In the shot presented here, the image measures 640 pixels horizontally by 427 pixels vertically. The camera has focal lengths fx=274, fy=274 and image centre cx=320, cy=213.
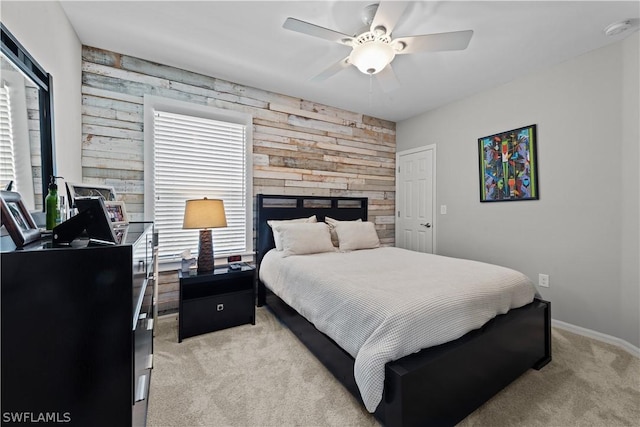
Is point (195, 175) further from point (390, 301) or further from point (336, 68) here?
point (390, 301)

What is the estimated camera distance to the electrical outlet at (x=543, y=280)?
9.29 ft

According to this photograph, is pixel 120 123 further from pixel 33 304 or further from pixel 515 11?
pixel 515 11

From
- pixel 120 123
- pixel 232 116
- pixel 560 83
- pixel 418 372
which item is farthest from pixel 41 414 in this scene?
pixel 560 83

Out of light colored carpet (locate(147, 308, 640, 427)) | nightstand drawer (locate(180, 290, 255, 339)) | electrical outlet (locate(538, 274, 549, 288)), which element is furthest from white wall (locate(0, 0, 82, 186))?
electrical outlet (locate(538, 274, 549, 288))

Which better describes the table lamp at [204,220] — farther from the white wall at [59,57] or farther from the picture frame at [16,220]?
the picture frame at [16,220]

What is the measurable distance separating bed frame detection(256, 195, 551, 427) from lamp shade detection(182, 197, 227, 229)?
1105 mm

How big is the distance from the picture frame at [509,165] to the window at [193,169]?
2845 mm

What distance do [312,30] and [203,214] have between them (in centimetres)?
180

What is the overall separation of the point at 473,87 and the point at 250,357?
3.70 metres

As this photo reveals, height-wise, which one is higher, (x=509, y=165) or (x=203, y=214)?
(x=509, y=165)

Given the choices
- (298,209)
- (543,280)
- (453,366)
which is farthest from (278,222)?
(543,280)

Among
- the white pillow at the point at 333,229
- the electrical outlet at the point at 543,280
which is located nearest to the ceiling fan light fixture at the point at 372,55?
the white pillow at the point at 333,229

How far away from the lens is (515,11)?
2002 mm

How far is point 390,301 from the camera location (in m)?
1.53
